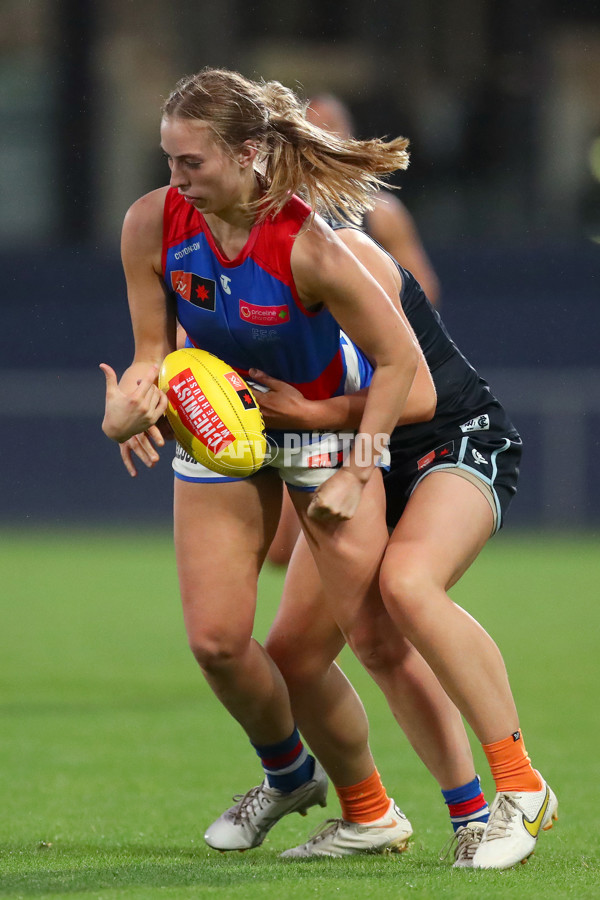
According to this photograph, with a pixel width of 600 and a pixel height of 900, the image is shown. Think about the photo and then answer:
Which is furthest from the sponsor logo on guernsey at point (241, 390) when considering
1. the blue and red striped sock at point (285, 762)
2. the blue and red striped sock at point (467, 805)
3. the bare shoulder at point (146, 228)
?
the blue and red striped sock at point (467, 805)

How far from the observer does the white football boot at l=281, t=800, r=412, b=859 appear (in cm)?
364

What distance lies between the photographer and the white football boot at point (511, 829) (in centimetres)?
318

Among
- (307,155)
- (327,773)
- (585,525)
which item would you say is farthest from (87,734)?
(585,525)

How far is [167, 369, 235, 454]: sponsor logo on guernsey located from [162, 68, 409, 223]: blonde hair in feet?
1.50

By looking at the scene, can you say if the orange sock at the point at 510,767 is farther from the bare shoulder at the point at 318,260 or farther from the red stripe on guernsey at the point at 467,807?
the bare shoulder at the point at 318,260

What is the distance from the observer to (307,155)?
3311 mm

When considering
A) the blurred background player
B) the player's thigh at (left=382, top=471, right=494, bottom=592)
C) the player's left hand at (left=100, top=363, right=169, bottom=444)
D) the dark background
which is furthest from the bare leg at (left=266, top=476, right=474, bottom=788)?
the dark background

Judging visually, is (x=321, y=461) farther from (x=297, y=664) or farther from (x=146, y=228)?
(x=146, y=228)

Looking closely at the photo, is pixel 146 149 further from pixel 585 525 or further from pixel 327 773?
pixel 327 773

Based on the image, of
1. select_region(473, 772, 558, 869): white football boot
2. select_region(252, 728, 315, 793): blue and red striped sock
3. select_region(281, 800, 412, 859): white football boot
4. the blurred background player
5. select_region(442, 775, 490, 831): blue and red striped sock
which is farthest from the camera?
the blurred background player

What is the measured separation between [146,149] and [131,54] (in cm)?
111

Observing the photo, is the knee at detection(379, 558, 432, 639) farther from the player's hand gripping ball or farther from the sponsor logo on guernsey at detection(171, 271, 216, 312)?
the sponsor logo on guernsey at detection(171, 271, 216, 312)

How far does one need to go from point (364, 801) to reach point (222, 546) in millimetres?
804

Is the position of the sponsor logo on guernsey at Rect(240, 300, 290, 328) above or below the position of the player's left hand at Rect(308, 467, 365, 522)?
above
